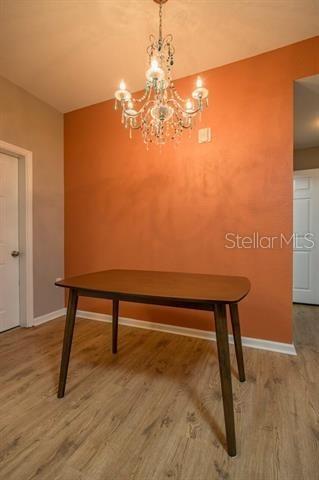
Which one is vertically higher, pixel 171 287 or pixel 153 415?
pixel 171 287

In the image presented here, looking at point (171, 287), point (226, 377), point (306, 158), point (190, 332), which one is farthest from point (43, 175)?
point (306, 158)

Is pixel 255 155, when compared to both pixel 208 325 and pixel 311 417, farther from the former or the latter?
pixel 311 417

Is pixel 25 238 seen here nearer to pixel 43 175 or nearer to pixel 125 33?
pixel 43 175

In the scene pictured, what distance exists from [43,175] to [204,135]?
6.72ft

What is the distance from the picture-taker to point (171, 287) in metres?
1.43

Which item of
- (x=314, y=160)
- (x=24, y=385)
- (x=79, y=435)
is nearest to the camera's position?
(x=79, y=435)

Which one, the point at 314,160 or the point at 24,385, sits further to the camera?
the point at 314,160

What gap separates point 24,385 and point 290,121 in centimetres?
307

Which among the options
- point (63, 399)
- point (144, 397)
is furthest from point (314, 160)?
point (63, 399)

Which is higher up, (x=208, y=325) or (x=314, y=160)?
(x=314, y=160)

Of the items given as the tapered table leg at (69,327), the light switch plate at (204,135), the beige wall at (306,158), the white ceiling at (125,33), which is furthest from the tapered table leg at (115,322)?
the beige wall at (306,158)

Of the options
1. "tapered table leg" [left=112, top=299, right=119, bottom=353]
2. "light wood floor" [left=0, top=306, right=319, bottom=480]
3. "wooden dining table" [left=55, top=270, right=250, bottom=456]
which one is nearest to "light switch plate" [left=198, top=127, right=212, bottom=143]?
"wooden dining table" [left=55, top=270, right=250, bottom=456]

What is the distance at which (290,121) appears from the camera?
2.09 m

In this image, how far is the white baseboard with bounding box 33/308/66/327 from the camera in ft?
9.30
